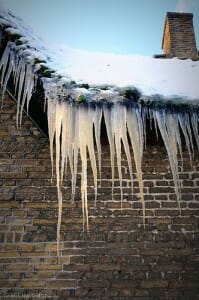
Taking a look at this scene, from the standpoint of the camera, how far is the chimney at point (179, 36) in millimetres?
5086

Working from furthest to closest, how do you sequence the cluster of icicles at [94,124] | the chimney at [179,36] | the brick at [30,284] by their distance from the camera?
the chimney at [179,36] < the brick at [30,284] < the cluster of icicles at [94,124]

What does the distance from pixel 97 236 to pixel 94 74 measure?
4.69ft

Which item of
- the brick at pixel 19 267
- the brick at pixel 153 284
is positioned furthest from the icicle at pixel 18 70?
the brick at pixel 153 284

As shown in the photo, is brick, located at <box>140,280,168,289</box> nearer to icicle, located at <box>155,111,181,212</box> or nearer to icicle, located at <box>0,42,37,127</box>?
icicle, located at <box>155,111,181,212</box>

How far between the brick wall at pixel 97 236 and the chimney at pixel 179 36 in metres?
2.55

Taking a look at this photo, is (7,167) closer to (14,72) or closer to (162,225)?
(14,72)

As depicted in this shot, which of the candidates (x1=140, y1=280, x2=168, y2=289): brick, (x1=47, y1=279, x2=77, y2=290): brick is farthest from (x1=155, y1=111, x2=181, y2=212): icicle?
(x1=47, y1=279, x2=77, y2=290): brick

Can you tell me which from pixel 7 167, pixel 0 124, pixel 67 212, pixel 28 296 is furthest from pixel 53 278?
pixel 0 124

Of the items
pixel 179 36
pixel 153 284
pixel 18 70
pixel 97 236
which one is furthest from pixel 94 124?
pixel 179 36

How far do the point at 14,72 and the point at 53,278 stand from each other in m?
1.76

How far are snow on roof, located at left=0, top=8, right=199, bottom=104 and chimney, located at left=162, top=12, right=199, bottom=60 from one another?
2005 millimetres

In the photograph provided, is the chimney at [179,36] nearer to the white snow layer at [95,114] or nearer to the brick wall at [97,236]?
the white snow layer at [95,114]

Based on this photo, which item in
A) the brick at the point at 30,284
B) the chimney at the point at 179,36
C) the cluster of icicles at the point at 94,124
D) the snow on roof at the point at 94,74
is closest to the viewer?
the cluster of icicles at the point at 94,124

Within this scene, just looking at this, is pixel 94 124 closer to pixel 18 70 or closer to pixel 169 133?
pixel 169 133
